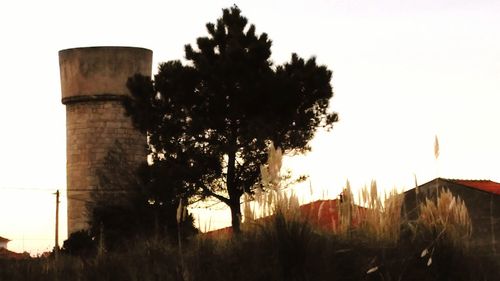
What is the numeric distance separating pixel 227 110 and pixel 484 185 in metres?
11.0

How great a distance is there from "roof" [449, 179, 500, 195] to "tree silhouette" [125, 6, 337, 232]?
6.39 meters

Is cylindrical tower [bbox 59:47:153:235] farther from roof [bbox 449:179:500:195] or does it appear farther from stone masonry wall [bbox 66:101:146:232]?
roof [bbox 449:179:500:195]

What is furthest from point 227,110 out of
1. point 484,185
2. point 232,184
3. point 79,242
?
point 484,185

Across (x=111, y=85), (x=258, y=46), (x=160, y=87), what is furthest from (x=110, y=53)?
(x=258, y=46)

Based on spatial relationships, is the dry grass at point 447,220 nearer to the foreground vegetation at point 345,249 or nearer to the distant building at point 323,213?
the foreground vegetation at point 345,249

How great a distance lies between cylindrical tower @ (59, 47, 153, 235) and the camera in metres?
30.8

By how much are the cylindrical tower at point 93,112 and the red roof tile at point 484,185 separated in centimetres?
1163

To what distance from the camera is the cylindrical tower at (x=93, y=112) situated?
3077 cm

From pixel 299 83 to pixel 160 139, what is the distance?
4.60m

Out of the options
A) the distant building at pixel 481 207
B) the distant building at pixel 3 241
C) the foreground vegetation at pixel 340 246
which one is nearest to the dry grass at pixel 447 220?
the foreground vegetation at pixel 340 246

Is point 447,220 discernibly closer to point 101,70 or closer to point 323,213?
point 323,213

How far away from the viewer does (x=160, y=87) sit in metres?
27.3

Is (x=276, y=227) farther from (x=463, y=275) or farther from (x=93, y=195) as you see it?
(x=93, y=195)

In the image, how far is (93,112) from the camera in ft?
103
